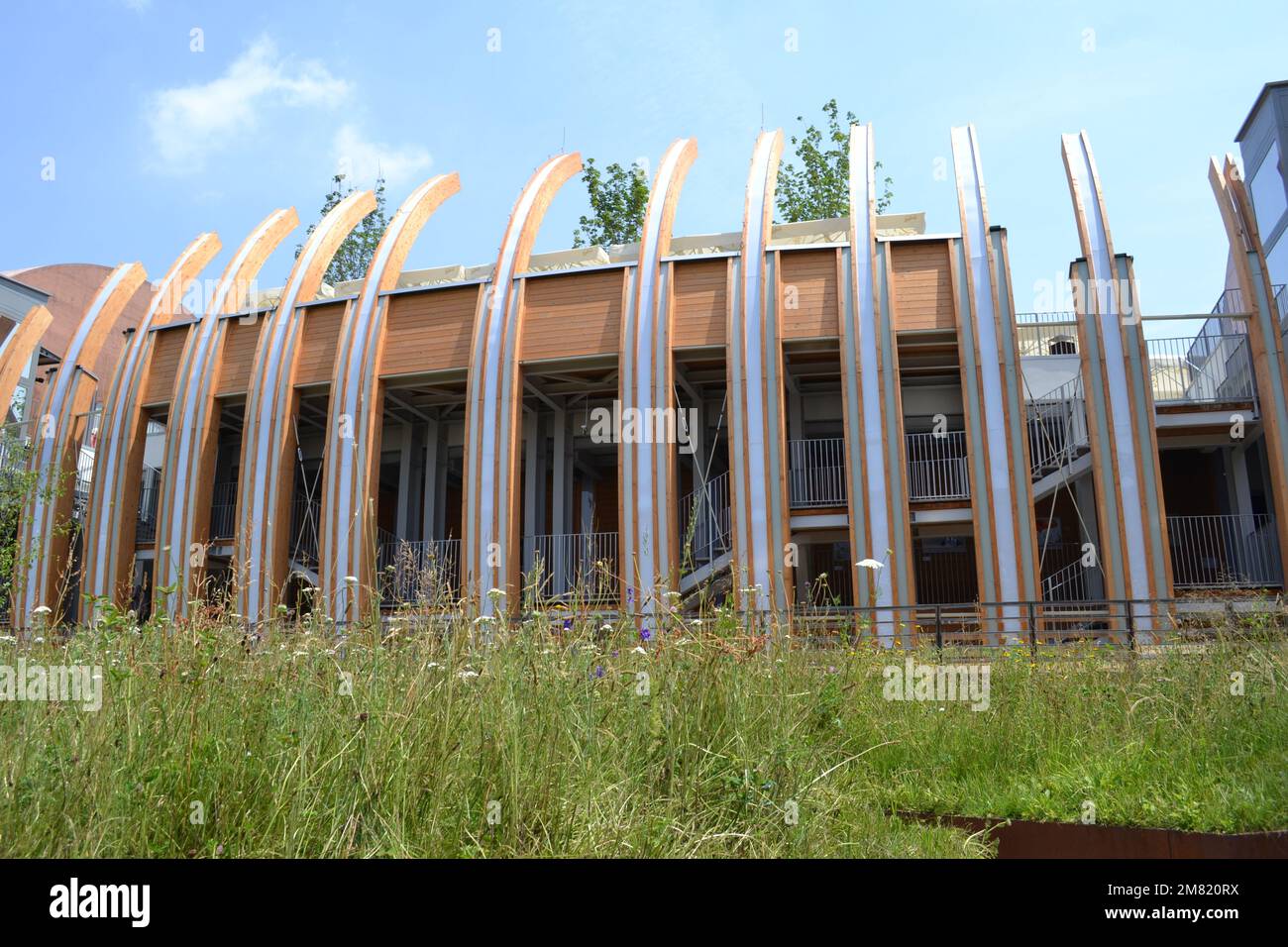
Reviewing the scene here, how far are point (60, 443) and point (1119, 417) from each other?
23.7 meters

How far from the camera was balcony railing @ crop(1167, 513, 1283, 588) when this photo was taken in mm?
18438

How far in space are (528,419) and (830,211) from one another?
16.7m

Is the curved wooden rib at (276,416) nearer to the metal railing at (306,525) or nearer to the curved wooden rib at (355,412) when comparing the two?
the curved wooden rib at (355,412)

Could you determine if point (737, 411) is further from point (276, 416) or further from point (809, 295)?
point (276, 416)

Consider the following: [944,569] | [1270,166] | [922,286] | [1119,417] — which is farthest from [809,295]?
[1270,166]

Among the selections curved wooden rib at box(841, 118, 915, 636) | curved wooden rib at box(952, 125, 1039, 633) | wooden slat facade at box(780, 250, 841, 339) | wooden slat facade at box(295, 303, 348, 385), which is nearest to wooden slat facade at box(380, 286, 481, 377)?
wooden slat facade at box(295, 303, 348, 385)

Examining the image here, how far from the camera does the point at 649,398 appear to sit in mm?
17672

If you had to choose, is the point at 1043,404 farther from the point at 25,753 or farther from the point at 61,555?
the point at 61,555

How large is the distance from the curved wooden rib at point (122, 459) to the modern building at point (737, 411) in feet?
0.23

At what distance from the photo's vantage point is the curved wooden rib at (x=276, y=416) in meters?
19.1

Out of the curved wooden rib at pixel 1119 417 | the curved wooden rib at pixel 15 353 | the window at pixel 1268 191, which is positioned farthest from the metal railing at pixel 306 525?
the window at pixel 1268 191

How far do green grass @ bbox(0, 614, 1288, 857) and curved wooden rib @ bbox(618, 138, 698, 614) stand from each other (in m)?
10.3

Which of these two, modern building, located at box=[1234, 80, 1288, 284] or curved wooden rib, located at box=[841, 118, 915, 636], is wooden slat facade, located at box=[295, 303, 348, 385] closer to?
curved wooden rib, located at box=[841, 118, 915, 636]
